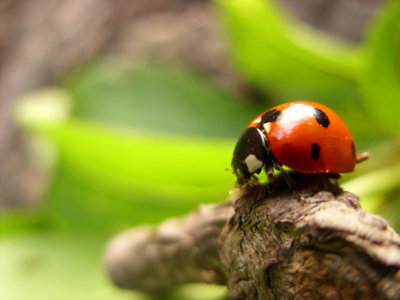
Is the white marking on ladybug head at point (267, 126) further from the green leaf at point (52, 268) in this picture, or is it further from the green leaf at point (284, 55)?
the green leaf at point (284, 55)

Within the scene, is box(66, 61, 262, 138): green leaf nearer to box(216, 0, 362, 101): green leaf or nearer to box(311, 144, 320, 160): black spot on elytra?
box(216, 0, 362, 101): green leaf

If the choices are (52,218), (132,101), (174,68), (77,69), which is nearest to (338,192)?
(52,218)

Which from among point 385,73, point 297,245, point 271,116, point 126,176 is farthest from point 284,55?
point 297,245

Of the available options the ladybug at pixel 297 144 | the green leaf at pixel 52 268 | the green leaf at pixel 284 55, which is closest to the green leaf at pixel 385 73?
the green leaf at pixel 284 55

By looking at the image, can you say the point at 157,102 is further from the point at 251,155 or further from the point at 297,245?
the point at 297,245

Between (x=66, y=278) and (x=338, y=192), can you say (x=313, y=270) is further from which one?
(x=66, y=278)

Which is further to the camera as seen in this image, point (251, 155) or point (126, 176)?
point (126, 176)

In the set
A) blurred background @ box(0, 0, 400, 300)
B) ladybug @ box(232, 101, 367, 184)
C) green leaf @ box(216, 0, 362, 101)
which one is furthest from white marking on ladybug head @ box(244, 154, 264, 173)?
green leaf @ box(216, 0, 362, 101)
